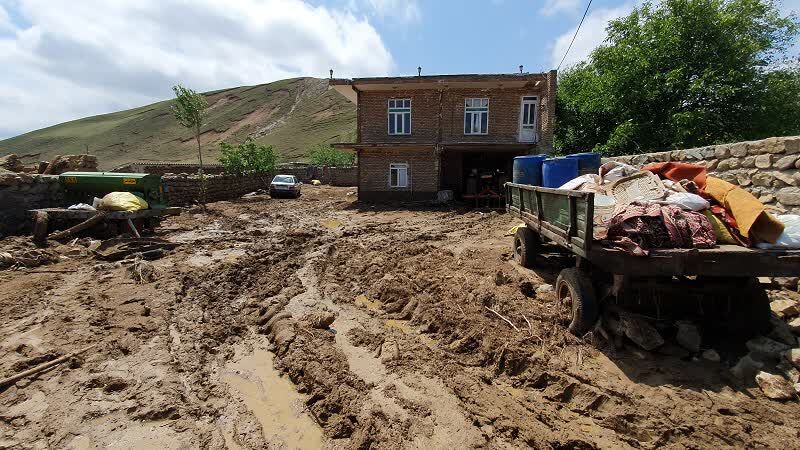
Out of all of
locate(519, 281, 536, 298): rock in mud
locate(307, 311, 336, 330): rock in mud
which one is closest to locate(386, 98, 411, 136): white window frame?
locate(519, 281, 536, 298): rock in mud

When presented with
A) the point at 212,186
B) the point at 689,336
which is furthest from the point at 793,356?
the point at 212,186

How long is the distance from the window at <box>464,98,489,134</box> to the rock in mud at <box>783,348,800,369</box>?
54.6ft

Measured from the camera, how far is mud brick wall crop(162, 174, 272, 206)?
16766 millimetres

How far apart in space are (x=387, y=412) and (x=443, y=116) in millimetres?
17358

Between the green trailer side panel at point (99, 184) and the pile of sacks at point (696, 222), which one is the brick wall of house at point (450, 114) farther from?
the pile of sacks at point (696, 222)

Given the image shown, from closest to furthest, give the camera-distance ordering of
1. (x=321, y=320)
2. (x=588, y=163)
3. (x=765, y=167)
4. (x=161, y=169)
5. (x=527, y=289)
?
(x=321, y=320), (x=765, y=167), (x=527, y=289), (x=588, y=163), (x=161, y=169)

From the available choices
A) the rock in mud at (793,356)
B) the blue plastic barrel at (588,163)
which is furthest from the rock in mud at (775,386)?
the blue plastic barrel at (588,163)

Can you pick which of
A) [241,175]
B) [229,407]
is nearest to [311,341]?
[229,407]

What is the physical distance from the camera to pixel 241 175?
75.7 feet

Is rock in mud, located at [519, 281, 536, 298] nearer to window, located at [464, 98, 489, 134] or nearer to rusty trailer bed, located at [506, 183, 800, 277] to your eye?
rusty trailer bed, located at [506, 183, 800, 277]

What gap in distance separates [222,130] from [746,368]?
90.3 m

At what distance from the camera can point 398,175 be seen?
19438 mm

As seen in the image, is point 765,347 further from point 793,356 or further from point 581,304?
point 581,304

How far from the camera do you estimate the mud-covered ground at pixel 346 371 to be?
115 inches
